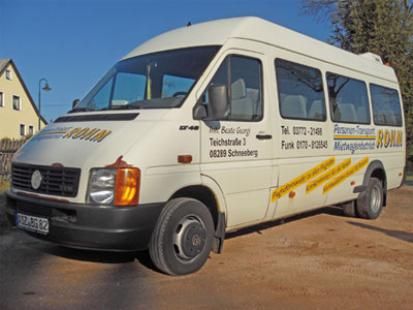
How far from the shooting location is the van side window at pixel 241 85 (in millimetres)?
5441

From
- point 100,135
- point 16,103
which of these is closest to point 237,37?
point 100,135

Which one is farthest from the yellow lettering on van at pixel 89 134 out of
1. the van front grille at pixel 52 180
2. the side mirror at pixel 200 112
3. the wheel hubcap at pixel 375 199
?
the wheel hubcap at pixel 375 199

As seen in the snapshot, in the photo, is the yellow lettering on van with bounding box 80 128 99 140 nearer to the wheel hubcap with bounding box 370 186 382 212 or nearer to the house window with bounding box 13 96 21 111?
the wheel hubcap with bounding box 370 186 382 212

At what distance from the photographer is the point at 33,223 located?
494cm

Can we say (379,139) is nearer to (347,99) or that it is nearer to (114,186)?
(347,99)

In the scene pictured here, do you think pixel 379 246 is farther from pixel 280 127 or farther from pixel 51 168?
pixel 51 168

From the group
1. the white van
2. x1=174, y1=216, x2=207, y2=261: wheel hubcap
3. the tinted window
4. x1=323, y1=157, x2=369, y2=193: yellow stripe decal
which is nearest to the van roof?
the white van

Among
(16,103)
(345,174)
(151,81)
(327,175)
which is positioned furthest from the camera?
(16,103)

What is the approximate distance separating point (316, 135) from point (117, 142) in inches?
130

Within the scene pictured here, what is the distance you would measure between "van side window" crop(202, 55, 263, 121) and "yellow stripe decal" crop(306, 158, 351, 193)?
1.55 metres

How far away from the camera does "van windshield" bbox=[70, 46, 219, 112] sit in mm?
5305

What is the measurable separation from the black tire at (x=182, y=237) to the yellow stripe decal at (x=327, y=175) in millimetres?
2085

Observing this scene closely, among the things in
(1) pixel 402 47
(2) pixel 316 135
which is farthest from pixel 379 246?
(1) pixel 402 47

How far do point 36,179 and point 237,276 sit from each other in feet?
7.53
